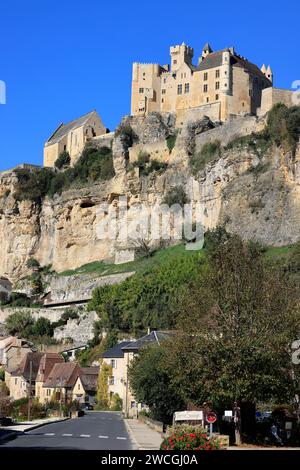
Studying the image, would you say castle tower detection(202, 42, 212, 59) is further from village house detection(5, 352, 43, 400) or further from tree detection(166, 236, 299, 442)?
tree detection(166, 236, 299, 442)

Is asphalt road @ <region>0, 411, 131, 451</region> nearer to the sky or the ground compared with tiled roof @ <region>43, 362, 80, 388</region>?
nearer to the ground

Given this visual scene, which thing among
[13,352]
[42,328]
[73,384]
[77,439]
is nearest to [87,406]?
[73,384]

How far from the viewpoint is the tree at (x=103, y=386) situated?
64.2 metres

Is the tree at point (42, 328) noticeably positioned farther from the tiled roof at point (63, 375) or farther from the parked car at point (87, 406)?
the parked car at point (87, 406)

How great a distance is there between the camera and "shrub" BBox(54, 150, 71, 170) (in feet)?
328

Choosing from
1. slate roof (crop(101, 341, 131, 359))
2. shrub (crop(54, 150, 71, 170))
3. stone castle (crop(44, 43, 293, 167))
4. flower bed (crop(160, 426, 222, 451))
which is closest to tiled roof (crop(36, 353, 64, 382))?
slate roof (crop(101, 341, 131, 359))

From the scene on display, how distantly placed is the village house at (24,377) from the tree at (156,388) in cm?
2772

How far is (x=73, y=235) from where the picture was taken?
95.3m

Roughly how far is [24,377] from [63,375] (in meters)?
5.01

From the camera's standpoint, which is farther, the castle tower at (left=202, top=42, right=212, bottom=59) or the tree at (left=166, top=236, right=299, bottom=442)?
the castle tower at (left=202, top=42, right=212, bottom=59)

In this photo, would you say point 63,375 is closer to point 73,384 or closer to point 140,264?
point 73,384

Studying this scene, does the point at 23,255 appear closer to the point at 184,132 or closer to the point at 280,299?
the point at 184,132

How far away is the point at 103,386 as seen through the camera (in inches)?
2562

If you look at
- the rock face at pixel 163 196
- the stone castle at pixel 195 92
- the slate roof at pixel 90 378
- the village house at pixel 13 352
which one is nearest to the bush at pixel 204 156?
the rock face at pixel 163 196
